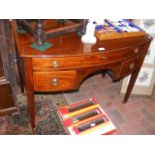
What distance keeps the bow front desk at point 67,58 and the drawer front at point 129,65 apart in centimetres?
2

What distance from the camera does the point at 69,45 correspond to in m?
1.42

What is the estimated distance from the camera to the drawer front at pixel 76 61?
133 cm

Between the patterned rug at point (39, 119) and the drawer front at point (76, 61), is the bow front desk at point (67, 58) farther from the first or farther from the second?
the patterned rug at point (39, 119)

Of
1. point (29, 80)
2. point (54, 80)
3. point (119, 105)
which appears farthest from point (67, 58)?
point (119, 105)

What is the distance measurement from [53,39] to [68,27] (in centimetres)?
14

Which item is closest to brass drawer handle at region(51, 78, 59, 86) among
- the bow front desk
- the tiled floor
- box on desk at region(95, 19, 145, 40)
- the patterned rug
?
the bow front desk

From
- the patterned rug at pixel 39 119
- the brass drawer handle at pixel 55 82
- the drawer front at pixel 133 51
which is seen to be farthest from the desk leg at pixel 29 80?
the drawer front at pixel 133 51

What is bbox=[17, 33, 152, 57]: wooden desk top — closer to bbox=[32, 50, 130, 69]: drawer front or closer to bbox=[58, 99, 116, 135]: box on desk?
bbox=[32, 50, 130, 69]: drawer front

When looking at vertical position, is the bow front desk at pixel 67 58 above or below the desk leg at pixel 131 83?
above

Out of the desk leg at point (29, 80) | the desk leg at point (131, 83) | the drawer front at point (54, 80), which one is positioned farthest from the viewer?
the desk leg at point (131, 83)

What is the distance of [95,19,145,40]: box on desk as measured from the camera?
1.53 meters
